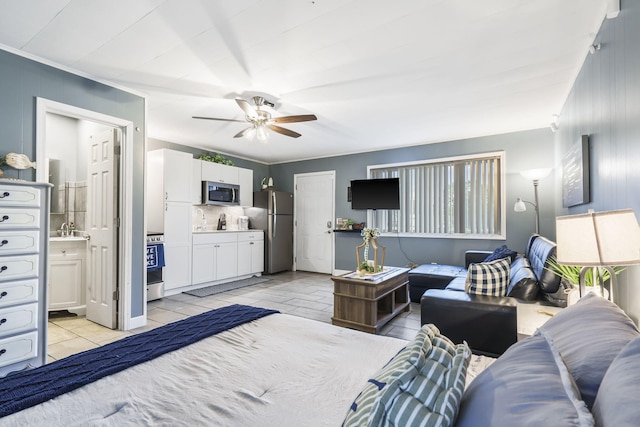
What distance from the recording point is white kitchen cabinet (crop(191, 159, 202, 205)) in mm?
4949

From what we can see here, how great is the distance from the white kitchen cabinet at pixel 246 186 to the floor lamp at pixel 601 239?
5308 millimetres

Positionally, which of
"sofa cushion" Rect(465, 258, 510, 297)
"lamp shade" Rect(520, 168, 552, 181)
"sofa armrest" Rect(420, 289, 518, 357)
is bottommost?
"sofa armrest" Rect(420, 289, 518, 357)

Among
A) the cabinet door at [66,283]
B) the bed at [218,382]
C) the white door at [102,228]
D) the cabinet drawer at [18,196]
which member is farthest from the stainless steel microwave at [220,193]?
the bed at [218,382]

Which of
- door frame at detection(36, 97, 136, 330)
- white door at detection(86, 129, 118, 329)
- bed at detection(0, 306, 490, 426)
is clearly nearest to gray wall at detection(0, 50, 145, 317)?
door frame at detection(36, 97, 136, 330)

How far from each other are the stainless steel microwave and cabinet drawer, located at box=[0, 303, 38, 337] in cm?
304

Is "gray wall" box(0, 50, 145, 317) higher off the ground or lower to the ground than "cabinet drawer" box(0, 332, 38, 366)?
higher

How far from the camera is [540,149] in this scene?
4316mm

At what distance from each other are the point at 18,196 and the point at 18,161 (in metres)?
0.34

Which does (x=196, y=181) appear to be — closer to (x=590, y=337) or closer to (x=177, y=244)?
(x=177, y=244)

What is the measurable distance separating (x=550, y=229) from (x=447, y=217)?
4.44ft

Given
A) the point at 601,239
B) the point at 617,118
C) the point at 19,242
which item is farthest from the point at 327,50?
the point at 19,242

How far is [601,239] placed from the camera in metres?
1.33

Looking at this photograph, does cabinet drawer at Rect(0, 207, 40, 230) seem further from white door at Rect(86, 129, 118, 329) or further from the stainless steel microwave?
the stainless steel microwave

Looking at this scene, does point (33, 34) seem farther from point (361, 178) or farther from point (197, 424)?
point (361, 178)
